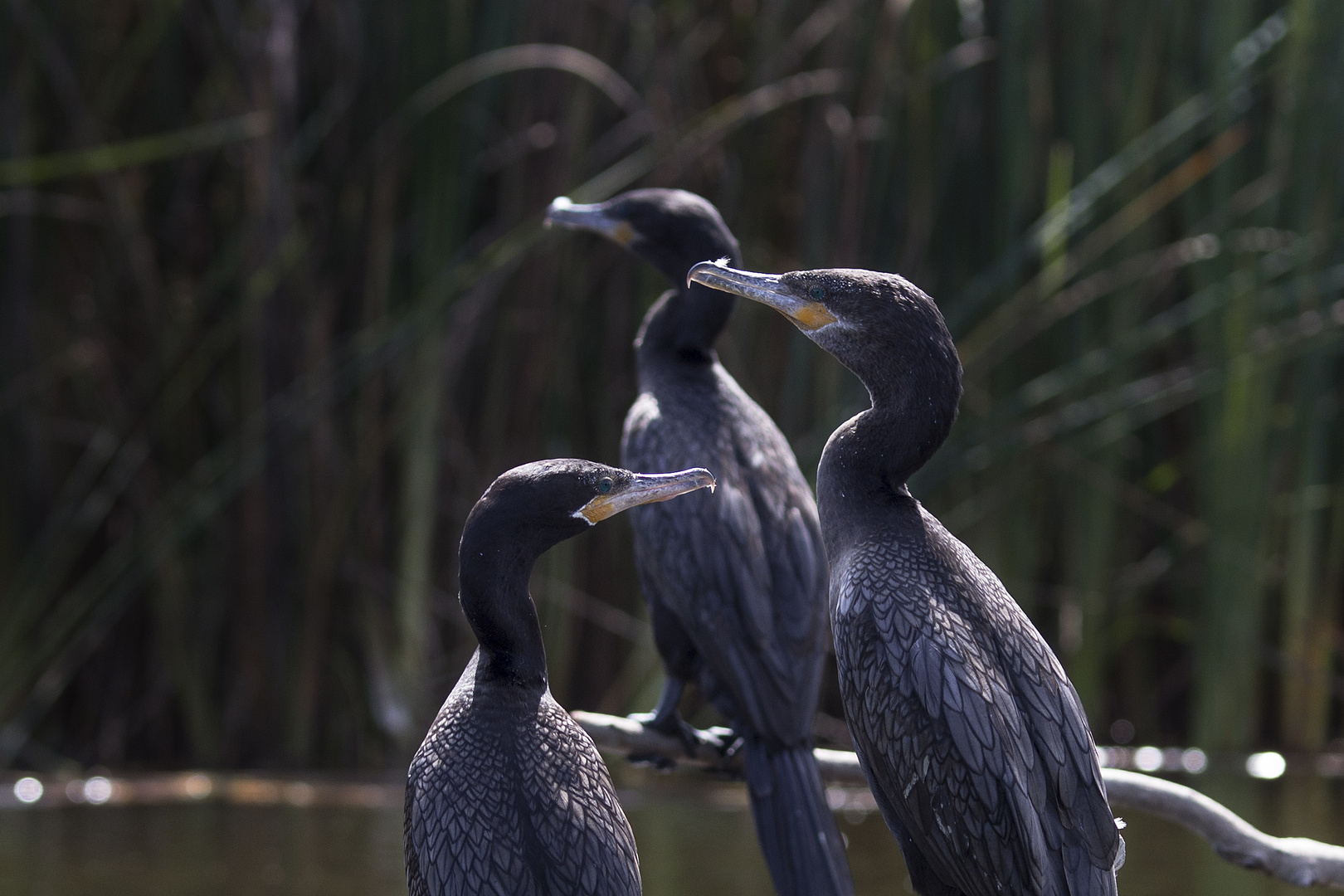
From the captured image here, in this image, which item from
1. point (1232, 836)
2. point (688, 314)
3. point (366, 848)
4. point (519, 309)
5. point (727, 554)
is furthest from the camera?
point (519, 309)

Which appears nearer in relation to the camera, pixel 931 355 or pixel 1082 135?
pixel 931 355

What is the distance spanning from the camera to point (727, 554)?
10.3ft

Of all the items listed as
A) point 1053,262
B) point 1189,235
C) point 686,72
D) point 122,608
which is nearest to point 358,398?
point 122,608

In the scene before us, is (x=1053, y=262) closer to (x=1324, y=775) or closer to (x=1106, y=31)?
(x=1106, y=31)

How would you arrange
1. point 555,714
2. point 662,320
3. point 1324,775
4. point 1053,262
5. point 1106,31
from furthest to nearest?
point 1106,31
point 1324,775
point 1053,262
point 662,320
point 555,714

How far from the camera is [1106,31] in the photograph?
497 cm

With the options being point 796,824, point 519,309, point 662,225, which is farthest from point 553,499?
point 519,309

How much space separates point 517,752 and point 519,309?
2707mm

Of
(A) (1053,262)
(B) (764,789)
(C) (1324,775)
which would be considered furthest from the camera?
(C) (1324,775)

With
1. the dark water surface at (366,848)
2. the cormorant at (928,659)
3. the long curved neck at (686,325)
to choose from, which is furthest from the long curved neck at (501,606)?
the dark water surface at (366,848)

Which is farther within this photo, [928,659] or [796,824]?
[796,824]

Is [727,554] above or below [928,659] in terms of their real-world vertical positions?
above

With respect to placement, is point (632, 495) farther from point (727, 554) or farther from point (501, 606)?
point (727, 554)

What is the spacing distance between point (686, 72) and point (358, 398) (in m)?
1.37
